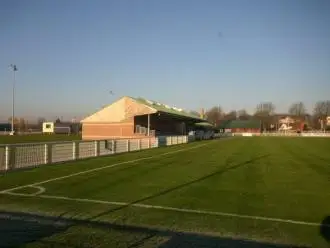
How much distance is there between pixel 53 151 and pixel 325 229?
1463 cm

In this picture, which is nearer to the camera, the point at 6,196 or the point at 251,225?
the point at 251,225

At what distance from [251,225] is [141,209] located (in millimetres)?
2529

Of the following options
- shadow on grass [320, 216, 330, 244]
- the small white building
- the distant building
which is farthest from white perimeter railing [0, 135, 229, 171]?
the distant building

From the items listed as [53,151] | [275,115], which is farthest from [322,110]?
[53,151]

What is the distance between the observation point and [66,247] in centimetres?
632

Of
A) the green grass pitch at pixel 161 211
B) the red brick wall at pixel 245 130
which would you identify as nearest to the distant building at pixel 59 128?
the red brick wall at pixel 245 130

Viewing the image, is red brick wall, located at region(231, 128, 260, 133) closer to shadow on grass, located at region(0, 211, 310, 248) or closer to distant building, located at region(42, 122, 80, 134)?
distant building, located at region(42, 122, 80, 134)

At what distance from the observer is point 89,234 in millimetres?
7117

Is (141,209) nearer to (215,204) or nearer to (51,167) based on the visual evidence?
(215,204)

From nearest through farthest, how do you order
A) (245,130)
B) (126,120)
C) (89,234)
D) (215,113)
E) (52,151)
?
(89,234) → (52,151) → (126,120) → (245,130) → (215,113)

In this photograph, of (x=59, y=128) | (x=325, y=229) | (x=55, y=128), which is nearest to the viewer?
(x=325, y=229)

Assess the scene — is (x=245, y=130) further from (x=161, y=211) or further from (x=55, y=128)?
(x=161, y=211)

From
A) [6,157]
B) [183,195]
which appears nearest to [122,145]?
[6,157]

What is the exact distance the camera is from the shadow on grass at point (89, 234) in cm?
662
